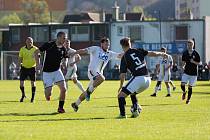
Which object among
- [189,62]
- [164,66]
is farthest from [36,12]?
[189,62]

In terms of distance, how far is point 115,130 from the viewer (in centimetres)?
1341

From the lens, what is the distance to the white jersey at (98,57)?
768 inches

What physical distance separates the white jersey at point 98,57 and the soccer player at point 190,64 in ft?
12.1

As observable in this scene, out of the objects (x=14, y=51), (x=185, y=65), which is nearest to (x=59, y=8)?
(x=14, y=51)

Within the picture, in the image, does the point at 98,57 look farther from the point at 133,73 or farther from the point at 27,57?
the point at 27,57

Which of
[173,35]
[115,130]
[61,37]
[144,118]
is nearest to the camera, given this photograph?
[115,130]

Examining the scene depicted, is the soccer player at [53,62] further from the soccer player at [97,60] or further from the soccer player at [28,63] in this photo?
the soccer player at [28,63]

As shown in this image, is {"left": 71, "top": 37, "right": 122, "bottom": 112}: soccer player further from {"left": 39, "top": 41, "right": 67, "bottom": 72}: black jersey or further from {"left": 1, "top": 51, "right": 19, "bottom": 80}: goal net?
{"left": 1, "top": 51, "right": 19, "bottom": 80}: goal net

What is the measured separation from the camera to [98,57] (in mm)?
19828

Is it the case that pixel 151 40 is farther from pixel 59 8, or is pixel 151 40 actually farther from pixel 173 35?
pixel 59 8

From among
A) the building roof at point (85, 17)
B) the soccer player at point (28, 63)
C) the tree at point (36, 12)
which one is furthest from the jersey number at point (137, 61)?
the tree at point (36, 12)

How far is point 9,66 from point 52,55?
60.7m

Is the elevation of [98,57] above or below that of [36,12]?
below

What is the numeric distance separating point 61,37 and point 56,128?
4627mm
